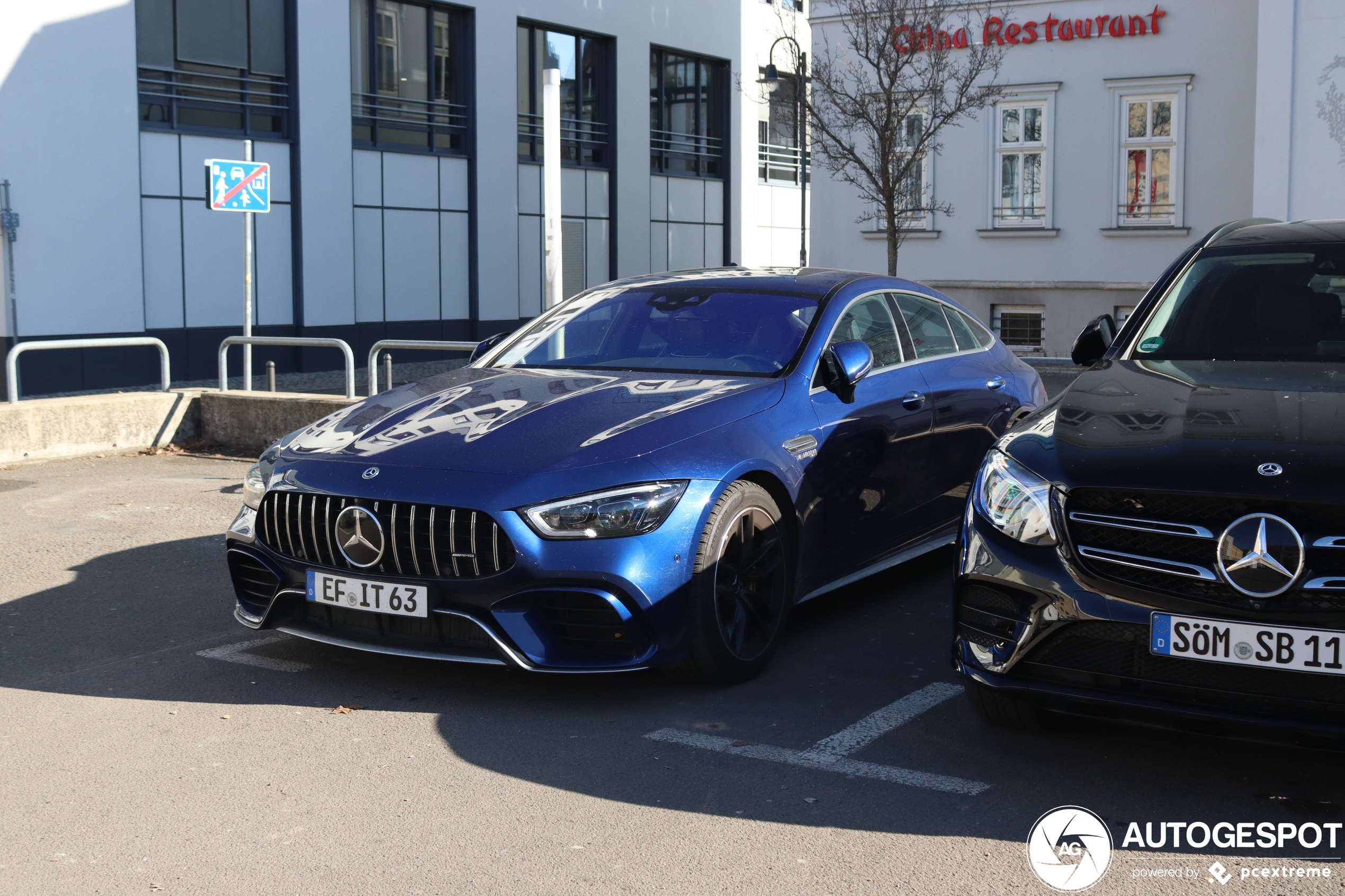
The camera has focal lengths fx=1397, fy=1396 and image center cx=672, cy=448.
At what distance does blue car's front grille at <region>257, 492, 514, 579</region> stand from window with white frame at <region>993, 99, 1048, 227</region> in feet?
67.4

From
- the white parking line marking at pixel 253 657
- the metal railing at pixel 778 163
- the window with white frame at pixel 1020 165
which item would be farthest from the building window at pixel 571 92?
the white parking line marking at pixel 253 657

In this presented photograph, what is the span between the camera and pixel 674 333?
609cm

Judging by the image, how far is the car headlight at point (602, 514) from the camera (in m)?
4.67

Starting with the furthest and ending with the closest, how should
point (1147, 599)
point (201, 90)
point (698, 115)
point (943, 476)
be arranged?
1. point (698, 115)
2. point (201, 90)
3. point (943, 476)
4. point (1147, 599)

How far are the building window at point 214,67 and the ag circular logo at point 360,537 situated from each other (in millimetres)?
18974

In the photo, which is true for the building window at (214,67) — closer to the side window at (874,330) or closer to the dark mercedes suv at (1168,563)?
the side window at (874,330)

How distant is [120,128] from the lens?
2117 centimetres

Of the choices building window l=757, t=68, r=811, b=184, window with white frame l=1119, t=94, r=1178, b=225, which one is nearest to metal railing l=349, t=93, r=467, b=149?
building window l=757, t=68, r=811, b=184

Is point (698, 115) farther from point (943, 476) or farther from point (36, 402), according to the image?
point (943, 476)

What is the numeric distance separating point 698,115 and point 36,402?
25.0 m

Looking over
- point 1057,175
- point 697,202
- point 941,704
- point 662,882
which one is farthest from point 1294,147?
point 662,882

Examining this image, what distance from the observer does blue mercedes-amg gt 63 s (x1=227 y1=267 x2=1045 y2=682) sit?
15.4ft

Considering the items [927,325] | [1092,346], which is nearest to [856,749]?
[1092,346]

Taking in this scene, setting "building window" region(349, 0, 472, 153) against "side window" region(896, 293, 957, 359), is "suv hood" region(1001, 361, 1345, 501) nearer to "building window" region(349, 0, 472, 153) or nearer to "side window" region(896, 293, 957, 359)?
"side window" region(896, 293, 957, 359)
